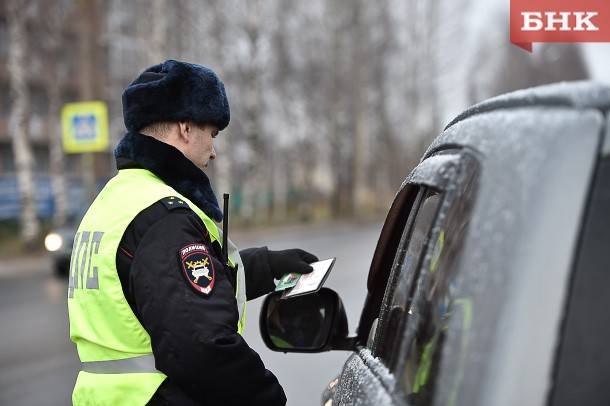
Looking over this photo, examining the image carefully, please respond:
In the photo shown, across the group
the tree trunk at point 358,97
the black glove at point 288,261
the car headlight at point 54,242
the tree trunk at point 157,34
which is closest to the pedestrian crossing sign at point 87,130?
the tree trunk at point 157,34

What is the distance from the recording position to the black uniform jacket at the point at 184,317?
69.6 inches

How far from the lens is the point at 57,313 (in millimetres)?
10422

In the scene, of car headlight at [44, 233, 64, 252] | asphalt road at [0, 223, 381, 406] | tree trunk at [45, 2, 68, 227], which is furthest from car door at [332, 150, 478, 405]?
tree trunk at [45, 2, 68, 227]

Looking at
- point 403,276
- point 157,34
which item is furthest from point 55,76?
point 403,276

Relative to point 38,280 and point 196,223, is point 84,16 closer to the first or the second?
point 38,280

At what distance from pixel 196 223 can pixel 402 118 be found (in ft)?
162

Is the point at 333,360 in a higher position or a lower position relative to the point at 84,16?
lower

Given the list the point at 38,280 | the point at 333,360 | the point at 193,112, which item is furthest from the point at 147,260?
the point at 38,280

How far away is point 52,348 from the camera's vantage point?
795 centimetres

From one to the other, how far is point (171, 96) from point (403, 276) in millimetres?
759

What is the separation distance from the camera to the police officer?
5.86ft

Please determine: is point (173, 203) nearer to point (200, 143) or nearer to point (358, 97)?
point (200, 143)

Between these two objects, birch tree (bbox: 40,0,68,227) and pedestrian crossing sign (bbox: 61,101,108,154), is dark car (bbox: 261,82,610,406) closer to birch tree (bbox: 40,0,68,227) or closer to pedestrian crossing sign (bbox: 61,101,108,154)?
pedestrian crossing sign (bbox: 61,101,108,154)

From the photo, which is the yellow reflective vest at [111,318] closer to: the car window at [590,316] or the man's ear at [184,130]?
the man's ear at [184,130]
